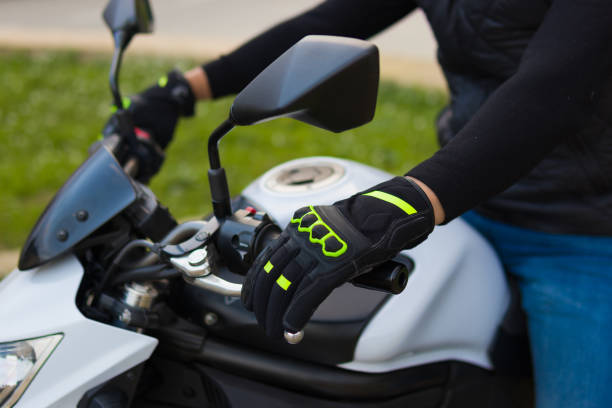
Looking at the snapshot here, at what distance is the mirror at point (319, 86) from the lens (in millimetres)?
854

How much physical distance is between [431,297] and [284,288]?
41 centimetres

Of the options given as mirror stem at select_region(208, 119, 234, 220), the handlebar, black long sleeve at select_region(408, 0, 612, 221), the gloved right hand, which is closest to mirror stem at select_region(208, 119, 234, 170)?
mirror stem at select_region(208, 119, 234, 220)

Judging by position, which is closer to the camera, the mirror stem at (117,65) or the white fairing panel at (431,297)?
the white fairing panel at (431,297)

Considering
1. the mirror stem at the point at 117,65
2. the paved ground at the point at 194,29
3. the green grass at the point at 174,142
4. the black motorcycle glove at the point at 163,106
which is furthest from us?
the paved ground at the point at 194,29

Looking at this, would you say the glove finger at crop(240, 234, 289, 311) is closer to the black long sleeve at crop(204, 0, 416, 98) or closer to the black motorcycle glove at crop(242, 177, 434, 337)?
the black motorcycle glove at crop(242, 177, 434, 337)

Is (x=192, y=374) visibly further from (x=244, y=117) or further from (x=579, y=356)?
(x=579, y=356)

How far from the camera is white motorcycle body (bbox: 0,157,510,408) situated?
1.04 m

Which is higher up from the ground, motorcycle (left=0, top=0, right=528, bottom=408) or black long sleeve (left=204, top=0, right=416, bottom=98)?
black long sleeve (left=204, top=0, right=416, bottom=98)

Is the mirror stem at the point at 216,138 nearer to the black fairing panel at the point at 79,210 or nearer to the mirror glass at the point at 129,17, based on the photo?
the black fairing panel at the point at 79,210

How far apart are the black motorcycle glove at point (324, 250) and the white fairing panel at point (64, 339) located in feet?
0.90

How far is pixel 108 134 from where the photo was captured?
4.93 feet

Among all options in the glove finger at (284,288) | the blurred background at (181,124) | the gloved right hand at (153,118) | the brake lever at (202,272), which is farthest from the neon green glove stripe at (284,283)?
the blurred background at (181,124)

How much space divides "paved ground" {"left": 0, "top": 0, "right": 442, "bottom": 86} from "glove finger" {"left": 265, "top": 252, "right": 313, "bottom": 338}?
5352mm

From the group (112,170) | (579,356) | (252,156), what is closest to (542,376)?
(579,356)
